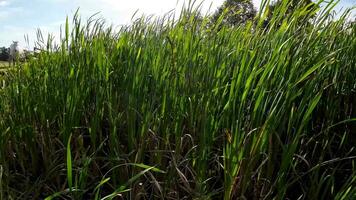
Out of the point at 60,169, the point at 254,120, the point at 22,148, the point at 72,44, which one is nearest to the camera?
the point at 254,120

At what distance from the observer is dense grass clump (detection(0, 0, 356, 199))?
1.38 meters

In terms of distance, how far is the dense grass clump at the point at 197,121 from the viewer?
138 cm

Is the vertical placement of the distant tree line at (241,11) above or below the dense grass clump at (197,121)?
above

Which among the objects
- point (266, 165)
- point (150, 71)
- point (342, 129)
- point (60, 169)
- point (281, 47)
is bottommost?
point (60, 169)

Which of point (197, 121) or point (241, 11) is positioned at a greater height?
point (241, 11)

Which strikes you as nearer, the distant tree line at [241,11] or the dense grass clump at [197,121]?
the dense grass clump at [197,121]

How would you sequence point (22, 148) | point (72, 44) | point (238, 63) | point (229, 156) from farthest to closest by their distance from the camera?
point (72, 44)
point (22, 148)
point (238, 63)
point (229, 156)

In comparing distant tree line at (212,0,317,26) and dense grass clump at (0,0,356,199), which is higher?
distant tree line at (212,0,317,26)

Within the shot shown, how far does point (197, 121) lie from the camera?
5.41 ft

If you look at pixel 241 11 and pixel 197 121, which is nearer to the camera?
pixel 197 121

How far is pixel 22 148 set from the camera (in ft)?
6.48

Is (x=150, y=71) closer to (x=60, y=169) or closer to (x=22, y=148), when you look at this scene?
(x=60, y=169)

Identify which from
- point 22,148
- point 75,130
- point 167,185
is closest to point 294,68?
point 167,185

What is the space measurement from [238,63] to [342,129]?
1.67 feet
